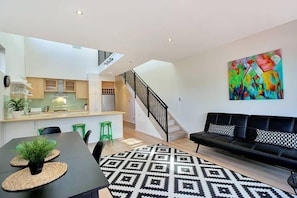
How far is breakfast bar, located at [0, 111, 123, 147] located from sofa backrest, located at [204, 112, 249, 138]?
2.93 m

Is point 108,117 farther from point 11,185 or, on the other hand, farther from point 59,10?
point 11,185

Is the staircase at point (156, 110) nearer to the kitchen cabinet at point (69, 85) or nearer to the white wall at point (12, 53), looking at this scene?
the kitchen cabinet at point (69, 85)

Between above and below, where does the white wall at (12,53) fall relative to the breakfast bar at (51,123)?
above

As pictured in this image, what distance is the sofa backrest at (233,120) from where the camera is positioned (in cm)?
342

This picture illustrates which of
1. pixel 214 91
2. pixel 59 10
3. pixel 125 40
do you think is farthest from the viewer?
pixel 214 91

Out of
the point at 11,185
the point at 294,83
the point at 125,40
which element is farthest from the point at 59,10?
the point at 294,83

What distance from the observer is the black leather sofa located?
2.46 meters

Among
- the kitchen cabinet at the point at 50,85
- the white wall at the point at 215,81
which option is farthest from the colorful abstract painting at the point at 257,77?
the kitchen cabinet at the point at 50,85

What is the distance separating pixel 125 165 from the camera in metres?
3.04

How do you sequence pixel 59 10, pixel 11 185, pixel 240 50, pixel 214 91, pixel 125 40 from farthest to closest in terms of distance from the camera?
1. pixel 214 91
2. pixel 240 50
3. pixel 125 40
4. pixel 59 10
5. pixel 11 185

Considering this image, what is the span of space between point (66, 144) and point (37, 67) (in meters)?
5.53

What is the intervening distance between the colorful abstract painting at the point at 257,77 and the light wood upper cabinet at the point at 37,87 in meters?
6.90

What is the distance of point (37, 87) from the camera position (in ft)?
20.5

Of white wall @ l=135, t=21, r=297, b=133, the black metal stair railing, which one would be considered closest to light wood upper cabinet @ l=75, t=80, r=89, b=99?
the black metal stair railing
